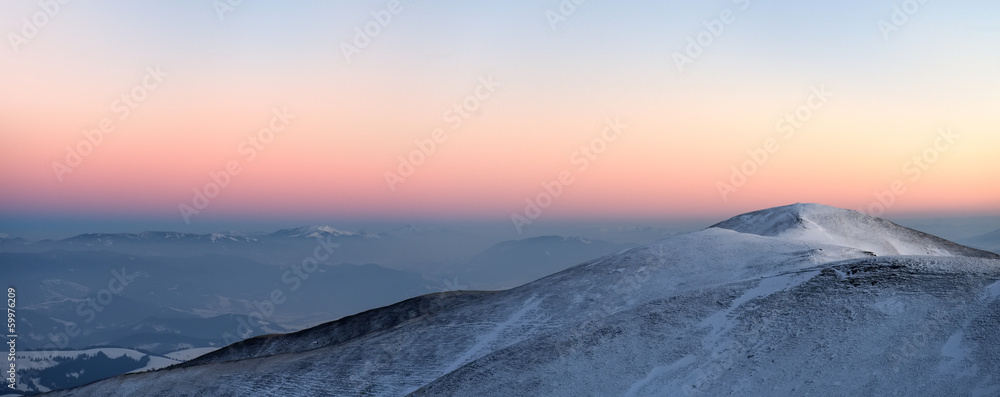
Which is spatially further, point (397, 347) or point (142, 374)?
point (142, 374)

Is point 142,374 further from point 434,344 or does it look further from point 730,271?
point 730,271

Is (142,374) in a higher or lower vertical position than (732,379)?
higher

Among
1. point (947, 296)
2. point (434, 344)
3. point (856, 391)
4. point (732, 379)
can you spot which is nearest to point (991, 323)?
point (947, 296)

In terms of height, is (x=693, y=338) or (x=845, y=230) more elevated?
(x=693, y=338)

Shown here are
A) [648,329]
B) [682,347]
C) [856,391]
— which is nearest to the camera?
[856,391]

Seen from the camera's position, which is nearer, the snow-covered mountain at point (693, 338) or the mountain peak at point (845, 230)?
the snow-covered mountain at point (693, 338)
